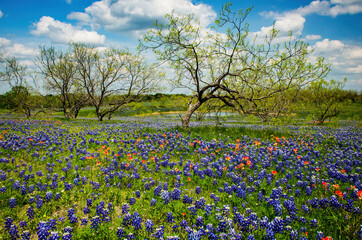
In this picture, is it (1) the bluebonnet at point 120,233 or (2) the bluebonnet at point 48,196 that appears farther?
(2) the bluebonnet at point 48,196

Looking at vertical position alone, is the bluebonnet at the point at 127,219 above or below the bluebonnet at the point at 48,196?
below

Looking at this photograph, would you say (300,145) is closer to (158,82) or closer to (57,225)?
(57,225)

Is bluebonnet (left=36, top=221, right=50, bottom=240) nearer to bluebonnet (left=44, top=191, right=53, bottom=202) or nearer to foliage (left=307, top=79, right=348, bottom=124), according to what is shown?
bluebonnet (left=44, top=191, right=53, bottom=202)

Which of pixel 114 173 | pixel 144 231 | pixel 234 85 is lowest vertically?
pixel 144 231

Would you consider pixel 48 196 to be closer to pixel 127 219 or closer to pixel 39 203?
pixel 39 203

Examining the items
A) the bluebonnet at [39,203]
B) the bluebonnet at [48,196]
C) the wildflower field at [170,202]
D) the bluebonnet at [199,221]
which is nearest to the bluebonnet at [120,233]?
the wildflower field at [170,202]

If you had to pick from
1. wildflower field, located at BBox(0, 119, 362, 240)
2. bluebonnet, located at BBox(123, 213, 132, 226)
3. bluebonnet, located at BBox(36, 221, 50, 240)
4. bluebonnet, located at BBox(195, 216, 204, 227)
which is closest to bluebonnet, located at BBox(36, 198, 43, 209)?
wildflower field, located at BBox(0, 119, 362, 240)

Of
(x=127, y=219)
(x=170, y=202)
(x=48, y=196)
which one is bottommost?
(x=170, y=202)

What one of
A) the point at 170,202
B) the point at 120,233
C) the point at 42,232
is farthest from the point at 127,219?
the point at 42,232

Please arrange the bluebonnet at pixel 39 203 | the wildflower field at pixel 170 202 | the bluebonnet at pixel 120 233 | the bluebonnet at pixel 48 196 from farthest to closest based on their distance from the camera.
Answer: the bluebonnet at pixel 48 196 < the bluebonnet at pixel 39 203 < the wildflower field at pixel 170 202 < the bluebonnet at pixel 120 233

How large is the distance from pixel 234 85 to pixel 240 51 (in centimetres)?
428

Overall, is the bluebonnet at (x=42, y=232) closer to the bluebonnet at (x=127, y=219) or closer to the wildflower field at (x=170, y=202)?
the wildflower field at (x=170, y=202)

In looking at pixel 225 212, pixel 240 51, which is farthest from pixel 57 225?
pixel 240 51

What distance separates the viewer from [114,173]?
567 cm
